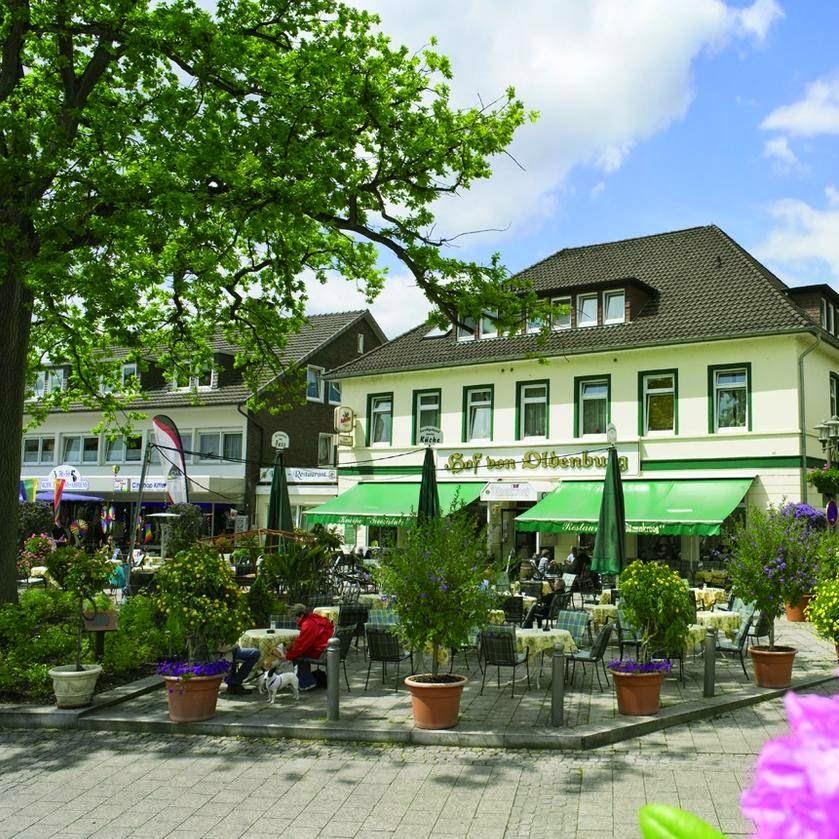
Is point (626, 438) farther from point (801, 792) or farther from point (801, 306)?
point (801, 792)

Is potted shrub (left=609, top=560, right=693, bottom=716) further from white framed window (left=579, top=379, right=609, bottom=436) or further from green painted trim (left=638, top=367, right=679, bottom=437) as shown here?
white framed window (left=579, top=379, right=609, bottom=436)

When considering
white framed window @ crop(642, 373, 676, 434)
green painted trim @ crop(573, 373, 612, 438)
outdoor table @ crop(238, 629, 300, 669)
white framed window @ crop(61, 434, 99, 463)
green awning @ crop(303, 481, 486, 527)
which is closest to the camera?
outdoor table @ crop(238, 629, 300, 669)

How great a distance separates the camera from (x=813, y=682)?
12695mm

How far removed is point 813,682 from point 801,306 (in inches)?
677

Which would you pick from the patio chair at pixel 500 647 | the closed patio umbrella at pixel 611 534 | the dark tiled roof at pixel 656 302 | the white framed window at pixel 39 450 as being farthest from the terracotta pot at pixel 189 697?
the white framed window at pixel 39 450

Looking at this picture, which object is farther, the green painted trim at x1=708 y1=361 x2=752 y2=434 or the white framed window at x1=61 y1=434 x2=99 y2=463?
the white framed window at x1=61 y1=434 x2=99 y2=463

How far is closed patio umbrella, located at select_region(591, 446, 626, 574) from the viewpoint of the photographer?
1711cm

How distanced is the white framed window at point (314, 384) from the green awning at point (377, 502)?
9538 mm

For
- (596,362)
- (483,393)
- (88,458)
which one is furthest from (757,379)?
(88,458)

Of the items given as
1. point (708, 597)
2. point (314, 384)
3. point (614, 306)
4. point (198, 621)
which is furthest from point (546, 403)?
point (198, 621)

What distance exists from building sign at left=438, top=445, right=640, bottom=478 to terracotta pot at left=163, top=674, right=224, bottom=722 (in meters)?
18.1

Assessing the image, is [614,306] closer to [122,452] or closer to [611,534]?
[611,534]

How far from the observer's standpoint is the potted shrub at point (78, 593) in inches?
436

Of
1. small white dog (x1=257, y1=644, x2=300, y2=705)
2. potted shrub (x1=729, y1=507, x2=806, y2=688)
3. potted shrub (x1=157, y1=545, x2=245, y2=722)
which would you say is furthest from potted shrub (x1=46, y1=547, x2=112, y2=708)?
potted shrub (x1=729, y1=507, x2=806, y2=688)
